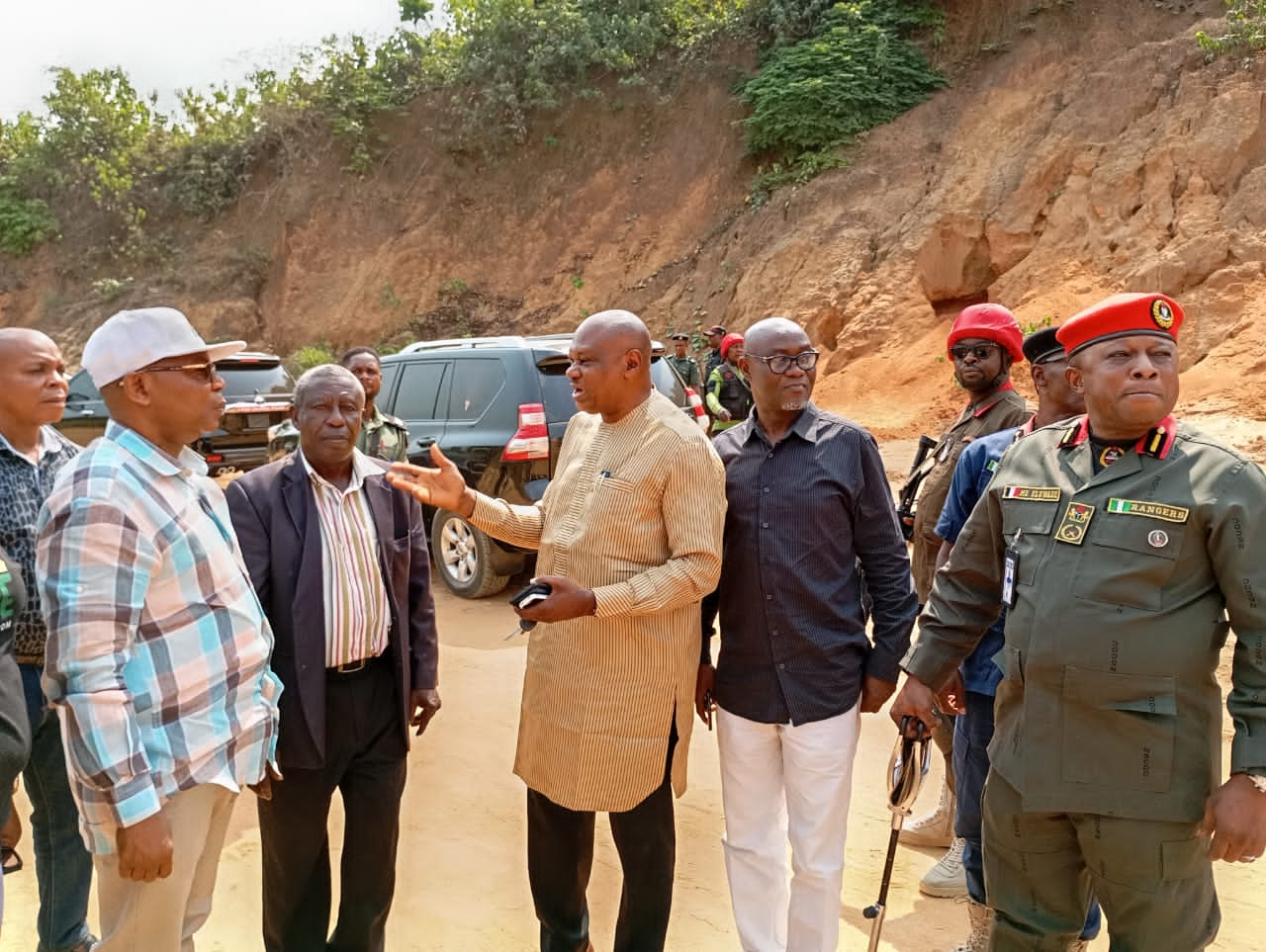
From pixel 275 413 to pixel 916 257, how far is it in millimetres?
9992

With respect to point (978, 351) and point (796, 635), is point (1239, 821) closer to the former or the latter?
point (796, 635)

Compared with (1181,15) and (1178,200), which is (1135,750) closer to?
(1178,200)

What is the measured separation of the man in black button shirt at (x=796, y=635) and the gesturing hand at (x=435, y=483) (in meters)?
0.83

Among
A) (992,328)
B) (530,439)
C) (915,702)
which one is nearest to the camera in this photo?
(915,702)

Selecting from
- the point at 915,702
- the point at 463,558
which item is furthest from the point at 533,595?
the point at 463,558

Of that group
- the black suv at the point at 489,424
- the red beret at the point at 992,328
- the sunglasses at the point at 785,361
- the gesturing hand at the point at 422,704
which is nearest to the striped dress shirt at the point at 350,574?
the gesturing hand at the point at 422,704

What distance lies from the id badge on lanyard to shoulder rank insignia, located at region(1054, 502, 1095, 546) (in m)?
0.13

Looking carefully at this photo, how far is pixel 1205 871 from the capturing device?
227 cm

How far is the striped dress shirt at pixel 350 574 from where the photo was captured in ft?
9.34

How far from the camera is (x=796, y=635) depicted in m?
2.88

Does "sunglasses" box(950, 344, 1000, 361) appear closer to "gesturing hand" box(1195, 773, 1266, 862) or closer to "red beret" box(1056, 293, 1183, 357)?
"red beret" box(1056, 293, 1183, 357)

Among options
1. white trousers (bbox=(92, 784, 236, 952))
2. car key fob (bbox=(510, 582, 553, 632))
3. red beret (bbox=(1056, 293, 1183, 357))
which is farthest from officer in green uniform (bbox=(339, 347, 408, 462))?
red beret (bbox=(1056, 293, 1183, 357))

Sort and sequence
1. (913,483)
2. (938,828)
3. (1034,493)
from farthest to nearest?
1. (913,483)
2. (938,828)
3. (1034,493)

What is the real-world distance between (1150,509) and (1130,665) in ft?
1.16
